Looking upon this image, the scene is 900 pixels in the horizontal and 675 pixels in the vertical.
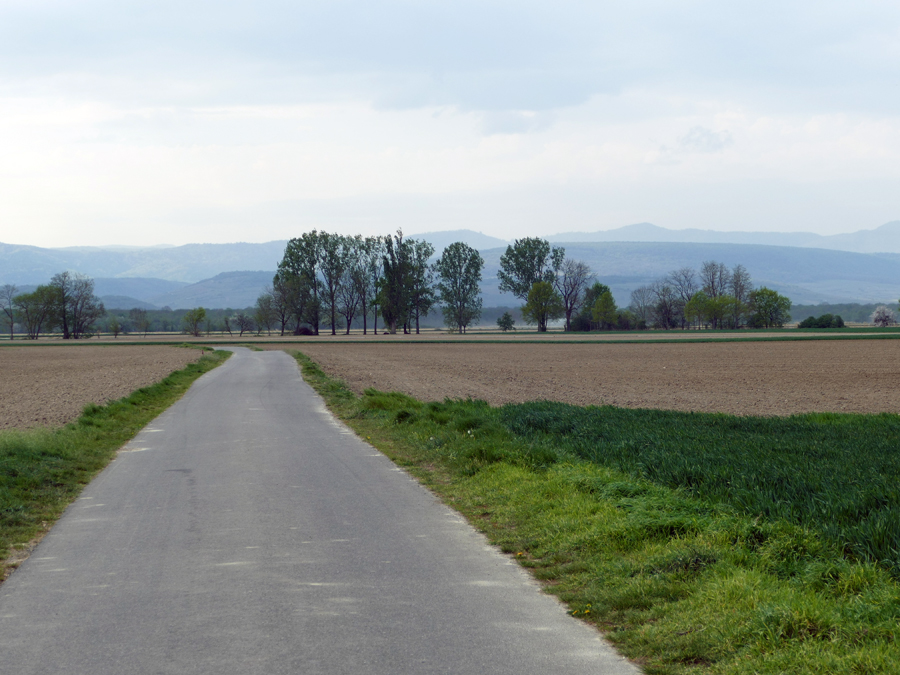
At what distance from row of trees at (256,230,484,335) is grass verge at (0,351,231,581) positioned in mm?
113479

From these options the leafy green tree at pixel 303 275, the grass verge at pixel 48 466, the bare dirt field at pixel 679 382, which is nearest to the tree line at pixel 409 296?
the leafy green tree at pixel 303 275

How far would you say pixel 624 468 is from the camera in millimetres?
10117

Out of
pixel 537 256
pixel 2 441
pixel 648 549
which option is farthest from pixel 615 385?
pixel 537 256

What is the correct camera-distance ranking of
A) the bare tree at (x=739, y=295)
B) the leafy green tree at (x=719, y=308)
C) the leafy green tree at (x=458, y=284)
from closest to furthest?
1. the leafy green tree at (x=719, y=308)
2. the bare tree at (x=739, y=295)
3. the leafy green tree at (x=458, y=284)

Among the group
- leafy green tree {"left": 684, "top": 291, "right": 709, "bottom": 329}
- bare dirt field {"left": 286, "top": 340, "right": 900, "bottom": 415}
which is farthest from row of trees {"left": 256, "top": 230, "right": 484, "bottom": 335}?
bare dirt field {"left": 286, "top": 340, "right": 900, "bottom": 415}

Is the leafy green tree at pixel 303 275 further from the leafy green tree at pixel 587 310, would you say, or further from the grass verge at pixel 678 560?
the grass verge at pixel 678 560

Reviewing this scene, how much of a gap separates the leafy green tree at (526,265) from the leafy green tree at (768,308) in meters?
36.5

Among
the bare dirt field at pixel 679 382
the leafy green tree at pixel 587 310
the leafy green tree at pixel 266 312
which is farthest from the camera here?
the leafy green tree at pixel 587 310

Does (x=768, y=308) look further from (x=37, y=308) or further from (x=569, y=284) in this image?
(x=37, y=308)

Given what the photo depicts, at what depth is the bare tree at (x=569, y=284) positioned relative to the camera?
491 feet

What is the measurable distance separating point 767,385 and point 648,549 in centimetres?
2832

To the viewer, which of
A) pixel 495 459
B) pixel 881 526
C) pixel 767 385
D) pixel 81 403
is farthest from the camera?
pixel 767 385

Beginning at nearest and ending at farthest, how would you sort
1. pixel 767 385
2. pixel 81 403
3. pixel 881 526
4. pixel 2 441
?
pixel 881 526 → pixel 2 441 → pixel 81 403 → pixel 767 385

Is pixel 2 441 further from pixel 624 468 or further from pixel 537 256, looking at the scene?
pixel 537 256
